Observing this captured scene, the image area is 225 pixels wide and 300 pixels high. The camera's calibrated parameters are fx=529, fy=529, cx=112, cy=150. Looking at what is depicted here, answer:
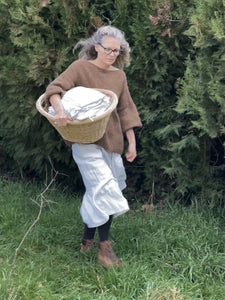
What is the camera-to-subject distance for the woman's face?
3652 millimetres

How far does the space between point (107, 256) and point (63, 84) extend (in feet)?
4.14

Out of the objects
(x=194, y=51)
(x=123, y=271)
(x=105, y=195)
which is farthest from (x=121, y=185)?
(x=194, y=51)

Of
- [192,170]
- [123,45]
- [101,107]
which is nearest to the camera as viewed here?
[101,107]

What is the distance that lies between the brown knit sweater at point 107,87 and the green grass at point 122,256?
0.70 metres

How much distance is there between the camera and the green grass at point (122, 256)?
3457 mm

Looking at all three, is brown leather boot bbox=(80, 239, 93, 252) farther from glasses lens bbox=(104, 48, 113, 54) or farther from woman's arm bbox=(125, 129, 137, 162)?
glasses lens bbox=(104, 48, 113, 54)

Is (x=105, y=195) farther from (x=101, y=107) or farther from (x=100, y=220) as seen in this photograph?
(x=101, y=107)

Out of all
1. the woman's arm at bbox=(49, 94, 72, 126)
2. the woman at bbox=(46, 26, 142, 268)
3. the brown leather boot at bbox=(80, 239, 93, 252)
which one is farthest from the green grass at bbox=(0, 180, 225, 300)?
the woman's arm at bbox=(49, 94, 72, 126)

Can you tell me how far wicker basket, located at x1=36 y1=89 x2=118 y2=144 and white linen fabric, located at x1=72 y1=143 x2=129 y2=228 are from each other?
6.5 inches

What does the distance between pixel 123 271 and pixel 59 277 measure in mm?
443

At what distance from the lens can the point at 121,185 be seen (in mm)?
4082

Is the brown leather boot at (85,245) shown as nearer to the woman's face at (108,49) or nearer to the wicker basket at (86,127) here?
the wicker basket at (86,127)

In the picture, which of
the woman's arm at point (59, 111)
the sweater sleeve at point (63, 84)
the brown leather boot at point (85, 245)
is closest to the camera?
the woman's arm at point (59, 111)

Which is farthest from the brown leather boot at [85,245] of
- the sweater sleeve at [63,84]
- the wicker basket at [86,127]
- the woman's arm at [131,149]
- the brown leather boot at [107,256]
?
the sweater sleeve at [63,84]
